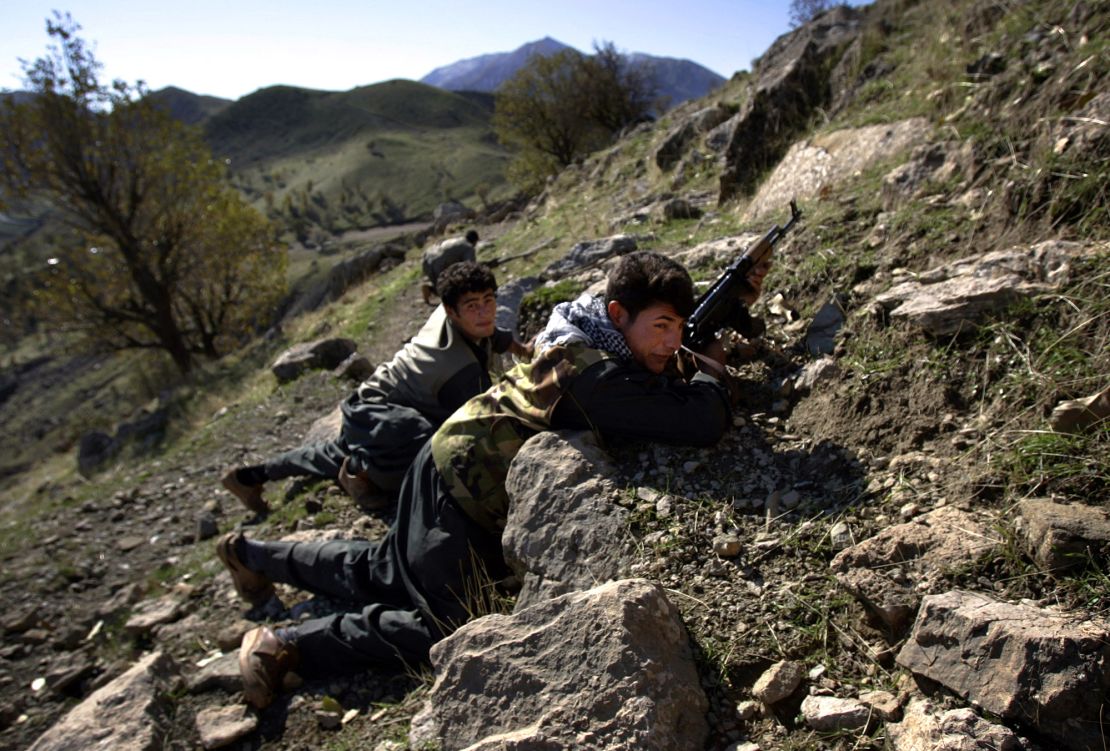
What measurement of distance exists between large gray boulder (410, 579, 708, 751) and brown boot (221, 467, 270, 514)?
3.58 m

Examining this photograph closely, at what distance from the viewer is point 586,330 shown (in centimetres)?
298

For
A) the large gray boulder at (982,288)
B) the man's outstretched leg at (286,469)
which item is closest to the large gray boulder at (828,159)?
the large gray boulder at (982,288)

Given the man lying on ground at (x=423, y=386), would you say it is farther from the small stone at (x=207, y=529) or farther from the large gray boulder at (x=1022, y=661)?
the large gray boulder at (x=1022, y=661)

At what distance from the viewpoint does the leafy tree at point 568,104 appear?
25.8m

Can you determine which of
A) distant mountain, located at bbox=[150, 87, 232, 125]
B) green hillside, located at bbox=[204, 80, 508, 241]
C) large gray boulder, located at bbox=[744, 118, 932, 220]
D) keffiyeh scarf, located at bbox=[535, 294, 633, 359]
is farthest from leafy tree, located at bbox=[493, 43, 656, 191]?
distant mountain, located at bbox=[150, 87, 232, 125]

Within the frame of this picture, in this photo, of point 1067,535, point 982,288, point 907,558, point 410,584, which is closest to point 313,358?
point 410,584

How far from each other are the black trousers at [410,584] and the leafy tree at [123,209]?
51.2ft

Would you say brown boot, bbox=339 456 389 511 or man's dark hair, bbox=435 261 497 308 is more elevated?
man's dark hair, bbox=435 261 497 308

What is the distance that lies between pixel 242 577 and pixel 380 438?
114 centimetres

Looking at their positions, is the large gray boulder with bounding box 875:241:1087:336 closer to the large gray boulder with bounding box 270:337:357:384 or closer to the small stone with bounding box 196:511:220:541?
the small stone with bounding box 196:511:220:541

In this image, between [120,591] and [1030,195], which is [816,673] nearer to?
[1030,195]

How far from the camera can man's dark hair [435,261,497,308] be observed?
4.15 meters

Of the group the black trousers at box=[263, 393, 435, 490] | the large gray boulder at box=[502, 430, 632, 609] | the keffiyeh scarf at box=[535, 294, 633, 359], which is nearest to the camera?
the large gray boulder at box=[502, 430, 632, 609]

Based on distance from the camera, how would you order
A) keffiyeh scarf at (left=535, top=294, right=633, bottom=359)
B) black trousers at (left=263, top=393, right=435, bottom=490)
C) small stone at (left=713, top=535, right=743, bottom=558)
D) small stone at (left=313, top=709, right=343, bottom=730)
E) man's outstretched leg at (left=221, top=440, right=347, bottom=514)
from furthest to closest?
1. man's outstretched leg at (left=221, top=440, right=347, bottom=514)
2. black trousers at (left=263, top=393, right=435, bottom=490)
3. small stone at (left=313, top=709, right=343, bottom=730)
4. keffiyeh scarf at (left=535, top=294, right=633, bottom=359)
5. small stone at (left=713, top=535, right=743, bottom=558)
